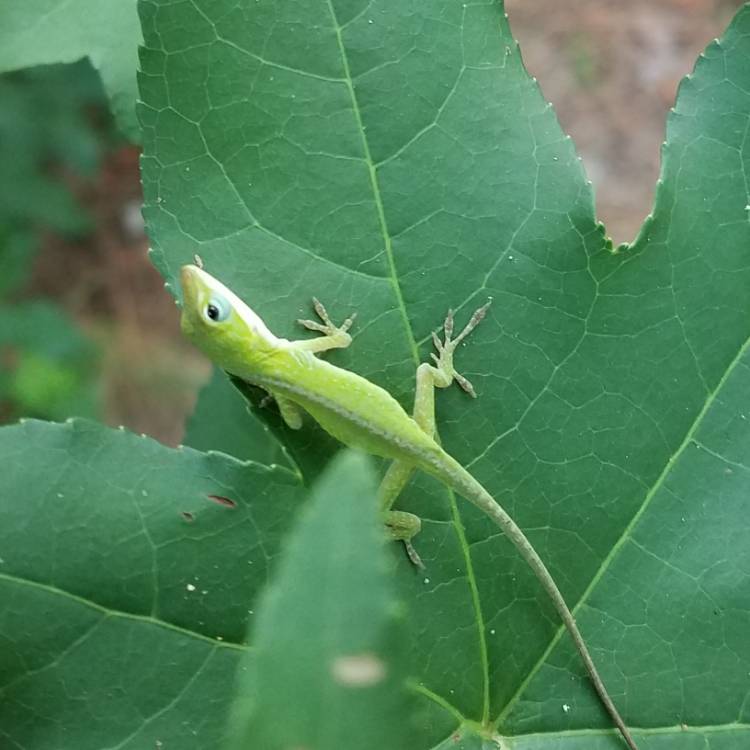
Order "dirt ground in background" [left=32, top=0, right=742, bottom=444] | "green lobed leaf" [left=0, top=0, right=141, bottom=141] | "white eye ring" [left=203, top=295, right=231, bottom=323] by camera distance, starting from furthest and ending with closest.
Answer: "dirt ground in background" [left=32, top=0, right=742, bottom=444], "green lobed leaf" [left=0, top=0, right=141, bottom=141], "white eye ring" [left=203, top=295, right=231, bottom=323]

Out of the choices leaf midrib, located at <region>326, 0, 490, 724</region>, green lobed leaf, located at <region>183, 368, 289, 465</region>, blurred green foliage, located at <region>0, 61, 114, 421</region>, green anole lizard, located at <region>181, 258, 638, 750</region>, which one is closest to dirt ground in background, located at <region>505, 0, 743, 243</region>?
blurred green foliage, located at <region>0, 61, 114, 421</region>

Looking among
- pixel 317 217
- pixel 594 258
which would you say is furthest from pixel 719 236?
pixel 317 217

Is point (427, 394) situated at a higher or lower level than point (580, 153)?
lower

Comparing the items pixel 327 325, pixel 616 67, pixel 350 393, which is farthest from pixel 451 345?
pixel 616 67

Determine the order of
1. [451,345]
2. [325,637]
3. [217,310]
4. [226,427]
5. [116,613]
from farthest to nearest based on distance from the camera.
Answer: [226,427] → [217,310] → [451,345] → [116,613] → [325,637]

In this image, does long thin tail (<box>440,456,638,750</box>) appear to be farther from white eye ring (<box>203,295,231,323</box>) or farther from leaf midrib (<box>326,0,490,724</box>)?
white eye ring (<box>203,295,231,323</box>)

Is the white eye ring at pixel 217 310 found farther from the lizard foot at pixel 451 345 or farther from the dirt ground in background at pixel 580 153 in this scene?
the dirt ground in background at pixel 580 153

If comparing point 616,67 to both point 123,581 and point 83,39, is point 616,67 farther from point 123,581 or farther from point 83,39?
point 123,581

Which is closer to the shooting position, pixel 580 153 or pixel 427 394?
pixel 427 394
